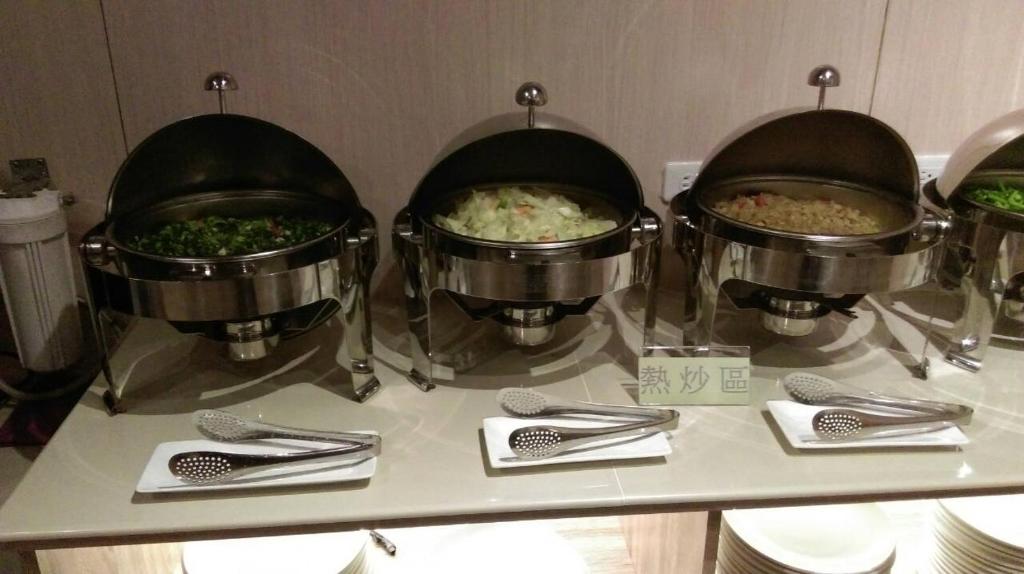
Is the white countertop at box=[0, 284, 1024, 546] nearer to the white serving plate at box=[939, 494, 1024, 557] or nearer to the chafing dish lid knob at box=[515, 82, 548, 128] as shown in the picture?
the white serving plate at box=[939, 494, 1024, 557]

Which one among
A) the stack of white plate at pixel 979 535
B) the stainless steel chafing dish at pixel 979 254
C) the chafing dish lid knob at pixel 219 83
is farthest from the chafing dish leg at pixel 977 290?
the chafing dish lid knob at pixel 219 83

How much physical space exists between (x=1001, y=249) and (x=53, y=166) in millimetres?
1495

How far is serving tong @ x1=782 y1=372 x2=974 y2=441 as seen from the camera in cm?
104

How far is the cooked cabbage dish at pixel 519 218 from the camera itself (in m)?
1.13

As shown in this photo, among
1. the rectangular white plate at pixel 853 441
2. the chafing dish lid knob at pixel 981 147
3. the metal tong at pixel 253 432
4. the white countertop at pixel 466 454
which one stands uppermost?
the chafing dish lid knob at pixel 981 147

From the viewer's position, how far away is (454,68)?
1315mm

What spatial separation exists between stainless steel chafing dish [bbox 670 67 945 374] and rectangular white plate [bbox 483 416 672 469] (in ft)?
0.78

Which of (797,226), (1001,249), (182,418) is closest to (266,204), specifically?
(182,418)

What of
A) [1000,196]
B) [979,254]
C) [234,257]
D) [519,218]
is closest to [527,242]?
[519,218]

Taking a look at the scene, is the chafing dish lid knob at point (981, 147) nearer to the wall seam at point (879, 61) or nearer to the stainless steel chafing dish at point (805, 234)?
the stainless steel chafing dish at point (805, 234)

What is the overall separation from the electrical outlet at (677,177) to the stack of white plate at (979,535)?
66 centimetres

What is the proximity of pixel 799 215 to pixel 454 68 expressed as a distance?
0.61 meters

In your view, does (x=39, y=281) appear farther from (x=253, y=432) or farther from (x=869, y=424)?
(x=869, y=424)

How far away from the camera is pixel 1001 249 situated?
1.16 m
